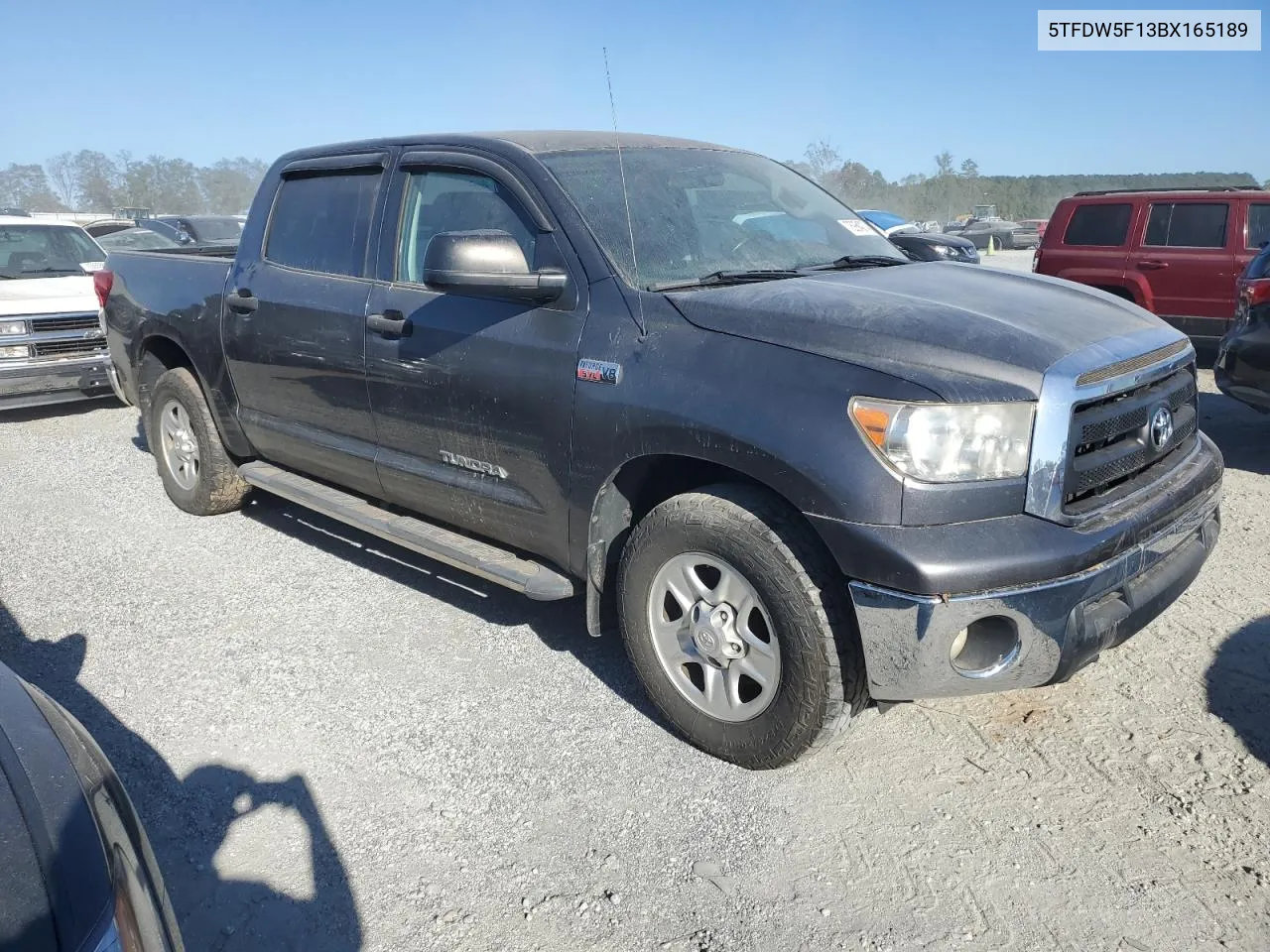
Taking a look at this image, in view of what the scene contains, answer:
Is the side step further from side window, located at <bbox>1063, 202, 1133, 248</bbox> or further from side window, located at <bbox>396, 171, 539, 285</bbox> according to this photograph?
side window, located at <bbox>1063, 202, 1133, 248</bbox>

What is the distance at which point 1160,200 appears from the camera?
9.96 meters

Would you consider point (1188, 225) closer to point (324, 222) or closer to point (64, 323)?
point (324, 222)

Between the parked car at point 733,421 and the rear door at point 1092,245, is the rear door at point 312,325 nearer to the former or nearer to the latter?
the parked car at point 733,421

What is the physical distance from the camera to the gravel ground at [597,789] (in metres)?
2.49

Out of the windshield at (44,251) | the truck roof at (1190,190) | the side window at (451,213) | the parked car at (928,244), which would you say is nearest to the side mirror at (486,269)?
the side window at (451,213)

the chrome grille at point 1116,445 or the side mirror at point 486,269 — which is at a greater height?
the side mirror at point 486,269

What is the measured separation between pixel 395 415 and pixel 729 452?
1700 millimetres

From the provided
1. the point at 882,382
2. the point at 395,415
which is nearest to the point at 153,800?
the point at 395,415

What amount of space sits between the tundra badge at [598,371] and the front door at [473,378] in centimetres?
4

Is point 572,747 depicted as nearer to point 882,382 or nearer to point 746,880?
point 746,880

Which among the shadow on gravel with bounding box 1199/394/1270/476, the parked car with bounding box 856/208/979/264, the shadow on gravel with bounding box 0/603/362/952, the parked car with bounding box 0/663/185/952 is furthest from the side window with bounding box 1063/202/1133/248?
the parked car with bounding box 0/663/185/952

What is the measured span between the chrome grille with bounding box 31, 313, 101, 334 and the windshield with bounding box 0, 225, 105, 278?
0.75 meters

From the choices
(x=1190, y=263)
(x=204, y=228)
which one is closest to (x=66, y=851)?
(x=1190, y=263)

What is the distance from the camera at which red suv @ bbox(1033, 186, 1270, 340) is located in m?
9.44
